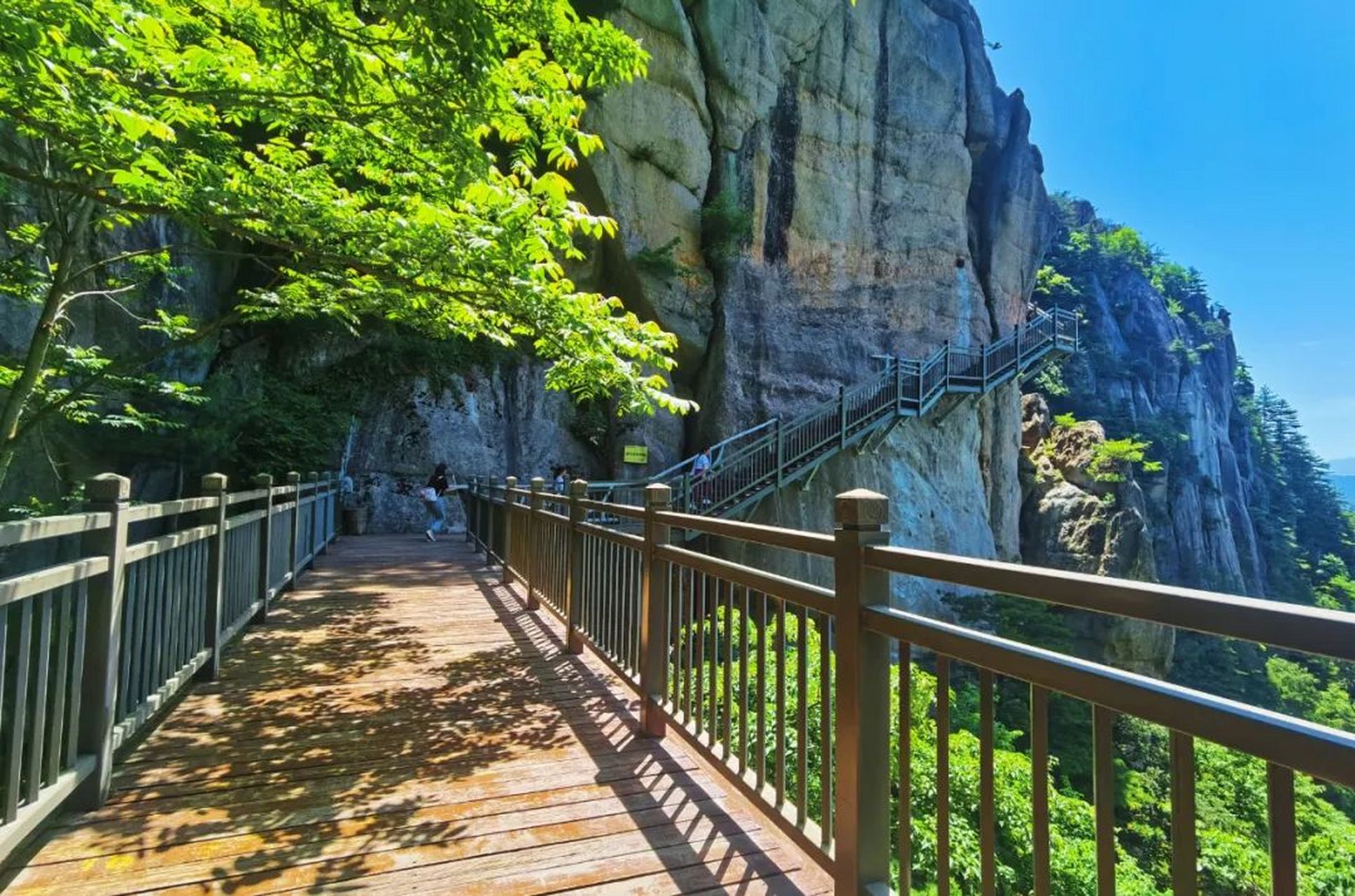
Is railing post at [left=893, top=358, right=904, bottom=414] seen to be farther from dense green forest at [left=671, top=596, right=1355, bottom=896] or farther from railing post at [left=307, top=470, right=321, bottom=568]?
railing post at [left=307, top=470, right=321, bottom=568]

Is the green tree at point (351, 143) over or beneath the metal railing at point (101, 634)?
over

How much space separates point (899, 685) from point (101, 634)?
3.21 meters

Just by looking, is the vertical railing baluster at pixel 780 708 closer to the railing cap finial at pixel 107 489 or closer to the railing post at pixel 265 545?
the railing cap finial at pixel 107 489

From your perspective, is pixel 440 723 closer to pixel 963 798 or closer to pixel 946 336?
pixel 963 798

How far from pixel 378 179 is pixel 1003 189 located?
85.1 feet

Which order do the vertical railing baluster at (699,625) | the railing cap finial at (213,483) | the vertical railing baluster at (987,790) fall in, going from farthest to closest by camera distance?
the railing cap finial at (213,483), the vertical railing baluster at (699,625), the vertical railing baluster at (987,790)

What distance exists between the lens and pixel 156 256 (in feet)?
26.3

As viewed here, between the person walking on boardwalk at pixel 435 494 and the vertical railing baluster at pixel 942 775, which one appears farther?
the person walking on boardwalk at pixel 435 494

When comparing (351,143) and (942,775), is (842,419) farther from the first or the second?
(942,775)

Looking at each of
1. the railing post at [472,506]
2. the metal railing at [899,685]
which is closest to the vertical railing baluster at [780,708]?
the metal railing at [899,685]

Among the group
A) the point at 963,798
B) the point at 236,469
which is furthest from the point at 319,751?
the point at 236,469

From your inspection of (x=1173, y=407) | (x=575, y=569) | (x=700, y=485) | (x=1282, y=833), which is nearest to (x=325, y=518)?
(x=700, y=485)

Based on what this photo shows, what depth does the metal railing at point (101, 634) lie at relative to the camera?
2.17m

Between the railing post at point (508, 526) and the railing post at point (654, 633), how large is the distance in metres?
4.19
